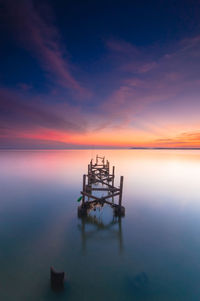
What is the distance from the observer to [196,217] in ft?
40.1

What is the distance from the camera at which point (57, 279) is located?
17.3 ft

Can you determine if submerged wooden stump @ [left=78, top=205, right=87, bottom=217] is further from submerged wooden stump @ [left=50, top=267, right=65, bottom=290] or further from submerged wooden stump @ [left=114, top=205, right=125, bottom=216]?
submerged wooden stump @ [left=50, top=267, right=65, bottom=290]

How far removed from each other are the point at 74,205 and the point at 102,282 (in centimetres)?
872

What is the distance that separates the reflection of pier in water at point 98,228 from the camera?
8969mm

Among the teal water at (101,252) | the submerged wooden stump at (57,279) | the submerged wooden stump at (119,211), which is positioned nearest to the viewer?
the submerged wooden stump at (57,279)

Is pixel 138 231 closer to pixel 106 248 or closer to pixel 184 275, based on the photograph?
pixel 106 248

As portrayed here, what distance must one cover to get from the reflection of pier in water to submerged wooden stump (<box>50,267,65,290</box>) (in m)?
2.56

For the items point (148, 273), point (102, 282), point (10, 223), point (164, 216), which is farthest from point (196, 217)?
point (10, 223)

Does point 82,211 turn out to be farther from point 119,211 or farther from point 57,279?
point 57,279

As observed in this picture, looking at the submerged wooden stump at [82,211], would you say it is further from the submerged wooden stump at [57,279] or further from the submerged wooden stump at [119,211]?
the submerged wooden stump at [57,279]

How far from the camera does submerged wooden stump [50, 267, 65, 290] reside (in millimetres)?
5192

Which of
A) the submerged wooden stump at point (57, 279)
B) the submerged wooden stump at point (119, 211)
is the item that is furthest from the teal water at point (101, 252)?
the submerged wooden stump at point (119, 211)

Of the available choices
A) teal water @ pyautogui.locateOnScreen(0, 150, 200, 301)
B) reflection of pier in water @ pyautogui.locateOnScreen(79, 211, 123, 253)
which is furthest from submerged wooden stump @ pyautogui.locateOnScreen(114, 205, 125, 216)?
teal water @ pyautogui.locateOnScreen(0, 150, 200, 301)

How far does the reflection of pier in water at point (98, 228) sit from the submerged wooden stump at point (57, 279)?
256 centimetres
